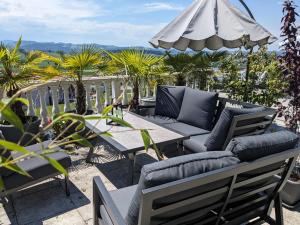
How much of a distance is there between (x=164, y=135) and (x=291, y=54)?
1749 mm

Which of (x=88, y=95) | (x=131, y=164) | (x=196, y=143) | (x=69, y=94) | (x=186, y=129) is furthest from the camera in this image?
(x=88, y=95)

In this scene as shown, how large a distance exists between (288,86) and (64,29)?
37.4 feet

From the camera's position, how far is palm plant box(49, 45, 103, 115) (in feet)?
13.2

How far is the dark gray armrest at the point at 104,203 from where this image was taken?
4.62 ft

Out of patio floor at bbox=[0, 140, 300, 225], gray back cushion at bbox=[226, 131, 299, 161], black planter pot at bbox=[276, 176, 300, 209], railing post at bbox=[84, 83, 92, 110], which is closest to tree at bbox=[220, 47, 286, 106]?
black planter pot at bbox=[276, 176, 300, 209]

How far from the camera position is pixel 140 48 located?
16.4 feet

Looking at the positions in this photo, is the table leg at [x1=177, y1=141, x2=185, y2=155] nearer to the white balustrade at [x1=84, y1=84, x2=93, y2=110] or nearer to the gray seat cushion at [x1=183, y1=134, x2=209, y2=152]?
the gray seat cushion at [x1=183, y1=134, x2=209, y2=152]

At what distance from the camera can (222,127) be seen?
2.70 meters

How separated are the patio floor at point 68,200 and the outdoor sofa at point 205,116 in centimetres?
88

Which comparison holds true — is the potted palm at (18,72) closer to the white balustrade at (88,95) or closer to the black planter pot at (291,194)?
the white balustrade at (88,95)

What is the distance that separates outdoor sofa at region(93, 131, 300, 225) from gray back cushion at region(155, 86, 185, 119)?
251 centimetres

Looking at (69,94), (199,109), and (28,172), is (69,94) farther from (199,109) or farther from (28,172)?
(28,172)

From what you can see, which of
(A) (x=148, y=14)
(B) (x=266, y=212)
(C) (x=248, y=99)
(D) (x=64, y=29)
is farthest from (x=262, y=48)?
(D) (x=64, y=29)

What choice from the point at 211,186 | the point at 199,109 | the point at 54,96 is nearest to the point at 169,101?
the point at 199,109
